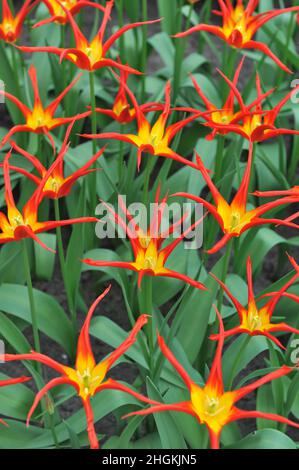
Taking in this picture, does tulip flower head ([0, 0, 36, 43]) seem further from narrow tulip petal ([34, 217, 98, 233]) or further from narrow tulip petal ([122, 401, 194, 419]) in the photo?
narrow tulip petal ([122, 401, 194, 419])

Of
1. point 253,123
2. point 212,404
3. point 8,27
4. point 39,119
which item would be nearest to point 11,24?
point 8,27

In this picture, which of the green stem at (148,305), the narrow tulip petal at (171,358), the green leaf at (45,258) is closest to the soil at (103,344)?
the green leaf at (45,258)

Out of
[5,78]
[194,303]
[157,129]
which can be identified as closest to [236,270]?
[194,303]

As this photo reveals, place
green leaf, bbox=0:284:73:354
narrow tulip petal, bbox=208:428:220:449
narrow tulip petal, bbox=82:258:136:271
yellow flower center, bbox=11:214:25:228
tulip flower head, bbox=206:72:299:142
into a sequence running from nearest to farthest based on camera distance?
1. narrow tulip petal, bbox=208:428:220:449
2. narrow tulip petal, bbox=82:258:136:271
3. yellow flower center, bbox=11:214:25:228
4. tulip flower head, bbox=206:72:299:142
5. green leaf, bbox=0:284:73:354

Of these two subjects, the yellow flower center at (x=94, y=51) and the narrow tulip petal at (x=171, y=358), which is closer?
the narrow tulip petal at (x=171, y=358)

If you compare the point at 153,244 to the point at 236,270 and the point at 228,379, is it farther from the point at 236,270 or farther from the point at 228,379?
the point at 236,270

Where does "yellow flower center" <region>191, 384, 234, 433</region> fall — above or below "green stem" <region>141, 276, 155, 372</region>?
below

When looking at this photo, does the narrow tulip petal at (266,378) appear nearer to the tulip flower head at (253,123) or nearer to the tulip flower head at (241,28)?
the tulip flower head at (253,123)

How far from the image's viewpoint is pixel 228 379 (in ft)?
5.09

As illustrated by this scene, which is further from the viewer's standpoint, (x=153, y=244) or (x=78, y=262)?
(x=78, y=262)

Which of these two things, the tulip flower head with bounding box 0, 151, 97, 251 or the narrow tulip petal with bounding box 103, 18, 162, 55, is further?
the narrow tulip petal with bounding box 103, 18, 162, 55

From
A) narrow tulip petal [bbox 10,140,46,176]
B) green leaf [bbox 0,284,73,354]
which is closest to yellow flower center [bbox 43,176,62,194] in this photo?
narrow tulip petal [bbox 10,140,46,176]

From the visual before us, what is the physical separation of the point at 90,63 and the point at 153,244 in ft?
1.39

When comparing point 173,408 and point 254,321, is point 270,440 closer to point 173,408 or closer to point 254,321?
point 254,321
